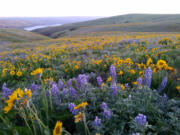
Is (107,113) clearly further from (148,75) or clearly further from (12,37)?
(12,37)

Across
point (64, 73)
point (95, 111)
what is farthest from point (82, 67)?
point (95, 111)

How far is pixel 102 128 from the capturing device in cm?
181

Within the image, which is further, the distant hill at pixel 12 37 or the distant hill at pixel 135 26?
the distant hill at pixel 135 26

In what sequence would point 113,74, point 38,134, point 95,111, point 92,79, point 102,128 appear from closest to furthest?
1. point 102,128
2. point 38,134
3. point 95,111
4. point 113,74
5. point 92,79

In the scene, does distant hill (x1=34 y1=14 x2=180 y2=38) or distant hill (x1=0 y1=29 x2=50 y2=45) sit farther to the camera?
distant hill (x1=34 y1=14 x2=180 y2=38)

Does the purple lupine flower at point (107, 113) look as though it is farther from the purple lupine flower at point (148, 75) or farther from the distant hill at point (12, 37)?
the distant hill at point (12, 37)

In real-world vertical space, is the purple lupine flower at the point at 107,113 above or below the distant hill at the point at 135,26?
below

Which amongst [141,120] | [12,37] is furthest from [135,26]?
[141,120]

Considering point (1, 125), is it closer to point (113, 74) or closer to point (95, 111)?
point (95, 111)

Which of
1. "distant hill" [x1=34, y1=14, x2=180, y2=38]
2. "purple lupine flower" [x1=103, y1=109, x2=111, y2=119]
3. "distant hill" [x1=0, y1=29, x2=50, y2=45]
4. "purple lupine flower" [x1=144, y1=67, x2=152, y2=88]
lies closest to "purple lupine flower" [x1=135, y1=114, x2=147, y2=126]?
"purple lupine flower" [x1=103, y1=109, x2=111, y2=119]

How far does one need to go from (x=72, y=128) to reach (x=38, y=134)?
0.45 metres

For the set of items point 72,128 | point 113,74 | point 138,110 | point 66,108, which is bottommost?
point 72,128

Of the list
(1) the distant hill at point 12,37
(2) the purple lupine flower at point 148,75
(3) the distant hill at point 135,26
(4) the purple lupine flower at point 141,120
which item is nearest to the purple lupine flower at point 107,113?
(4) the purple lupine flower at point 141,120

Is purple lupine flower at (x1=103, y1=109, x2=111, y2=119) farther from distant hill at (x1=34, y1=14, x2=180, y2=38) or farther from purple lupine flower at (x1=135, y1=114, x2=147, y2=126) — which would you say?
distant hill at (x1=34, y1=14, x2=180, y2=38)
